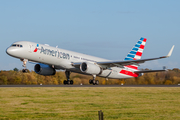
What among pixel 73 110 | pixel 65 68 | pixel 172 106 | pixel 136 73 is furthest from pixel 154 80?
pixel 73 110

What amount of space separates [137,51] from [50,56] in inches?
696

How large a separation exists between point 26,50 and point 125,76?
1824 cm

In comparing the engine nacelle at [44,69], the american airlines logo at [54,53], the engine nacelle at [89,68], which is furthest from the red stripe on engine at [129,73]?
the engine nacelle at [44,69]

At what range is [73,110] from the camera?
15.3 m

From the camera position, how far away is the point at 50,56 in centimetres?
3516

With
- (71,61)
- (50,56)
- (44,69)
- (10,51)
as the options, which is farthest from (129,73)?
(10,51)

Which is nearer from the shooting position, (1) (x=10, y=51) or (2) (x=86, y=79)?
(1) (x=10, y=51)

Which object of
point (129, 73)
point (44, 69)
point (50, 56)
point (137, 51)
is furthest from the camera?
point (137, 51)

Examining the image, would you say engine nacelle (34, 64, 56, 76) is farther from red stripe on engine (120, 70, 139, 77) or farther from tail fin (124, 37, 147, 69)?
tail fin (124, 37, 147, 69)

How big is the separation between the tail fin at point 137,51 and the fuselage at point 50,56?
469 cm

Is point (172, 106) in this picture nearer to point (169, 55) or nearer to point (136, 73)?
point (169, 55)

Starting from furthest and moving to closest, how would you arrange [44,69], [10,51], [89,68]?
1. [44,69]
2. [89,68]
3. [10,51]

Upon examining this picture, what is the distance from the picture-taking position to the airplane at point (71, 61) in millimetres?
33375

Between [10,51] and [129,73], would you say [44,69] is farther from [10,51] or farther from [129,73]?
[129,73]
